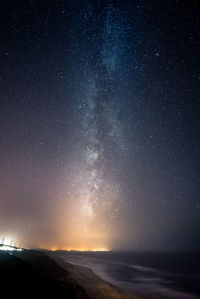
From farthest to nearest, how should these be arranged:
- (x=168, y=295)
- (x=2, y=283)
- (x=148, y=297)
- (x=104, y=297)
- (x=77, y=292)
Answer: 1. (x=168, y=295)
2. (x=148, y=297)
3. (x=104, y=297)
4. (x=77, y=292)
5. (x=2, y=283)

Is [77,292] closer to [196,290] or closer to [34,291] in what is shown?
[34,291]

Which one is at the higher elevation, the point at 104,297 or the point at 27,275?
the point at 27,275

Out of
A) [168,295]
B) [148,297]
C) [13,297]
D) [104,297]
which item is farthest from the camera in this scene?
[168,295]

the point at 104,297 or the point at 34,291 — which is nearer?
the point at 34,291

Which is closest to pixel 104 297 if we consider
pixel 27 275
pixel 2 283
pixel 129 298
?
pixel 129 298

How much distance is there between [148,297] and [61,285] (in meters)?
17.2

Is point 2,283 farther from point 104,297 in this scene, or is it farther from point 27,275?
point 104,297

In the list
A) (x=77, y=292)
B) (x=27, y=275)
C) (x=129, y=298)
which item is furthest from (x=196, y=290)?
(x=27, y=275)

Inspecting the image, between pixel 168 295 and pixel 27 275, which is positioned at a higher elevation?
pixel 27 275

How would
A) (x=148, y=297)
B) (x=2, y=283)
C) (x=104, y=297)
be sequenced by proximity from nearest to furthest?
(x=2, y=283) → (x=104, y=297) → (x=148, y=297)

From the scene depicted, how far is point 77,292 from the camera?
21.8 m

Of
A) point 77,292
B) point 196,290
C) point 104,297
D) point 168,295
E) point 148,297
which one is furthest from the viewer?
point 196,290

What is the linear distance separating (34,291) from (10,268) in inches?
247

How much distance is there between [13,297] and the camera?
16141mm
